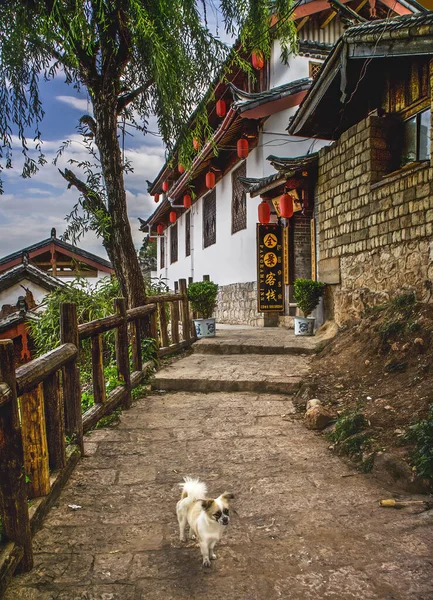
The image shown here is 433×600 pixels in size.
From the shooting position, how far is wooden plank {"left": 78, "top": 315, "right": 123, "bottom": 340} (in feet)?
12.0

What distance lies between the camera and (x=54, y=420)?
2.86 m

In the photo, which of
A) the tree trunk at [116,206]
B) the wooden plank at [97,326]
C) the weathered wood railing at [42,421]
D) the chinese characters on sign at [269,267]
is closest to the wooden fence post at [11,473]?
the weathered wood railing at [42,421]

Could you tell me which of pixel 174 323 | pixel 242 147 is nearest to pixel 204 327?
pixel 174 323

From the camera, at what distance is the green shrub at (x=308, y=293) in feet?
25.2

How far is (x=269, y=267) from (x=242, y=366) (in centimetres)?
421

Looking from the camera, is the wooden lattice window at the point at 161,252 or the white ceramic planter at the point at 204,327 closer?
the white ceramic planter at the point at 204,327

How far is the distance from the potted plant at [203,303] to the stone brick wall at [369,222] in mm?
1979

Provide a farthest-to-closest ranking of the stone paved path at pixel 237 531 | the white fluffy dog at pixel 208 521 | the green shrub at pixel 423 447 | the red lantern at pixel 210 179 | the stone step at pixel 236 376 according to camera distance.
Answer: the red lantern at pixel 210 179, the stone step at pixel 236 376, the green shrub at pixel 423 447, the white fluffy dog at pixel 208 521, the stone paved path at pixel 237 531

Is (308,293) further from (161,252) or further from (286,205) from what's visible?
(161,252)

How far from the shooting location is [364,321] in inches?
234

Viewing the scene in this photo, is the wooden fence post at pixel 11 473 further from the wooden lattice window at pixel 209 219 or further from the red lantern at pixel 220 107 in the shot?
the wooden lattice window at pixel 209 219

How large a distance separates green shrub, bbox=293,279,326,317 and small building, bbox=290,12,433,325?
0.57 ft

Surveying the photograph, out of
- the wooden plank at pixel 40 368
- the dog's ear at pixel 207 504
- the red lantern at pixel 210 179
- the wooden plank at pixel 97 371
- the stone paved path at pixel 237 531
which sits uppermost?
the red lantern at pixel 210 179

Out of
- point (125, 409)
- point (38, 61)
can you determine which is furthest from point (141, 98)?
point (125, 409)
